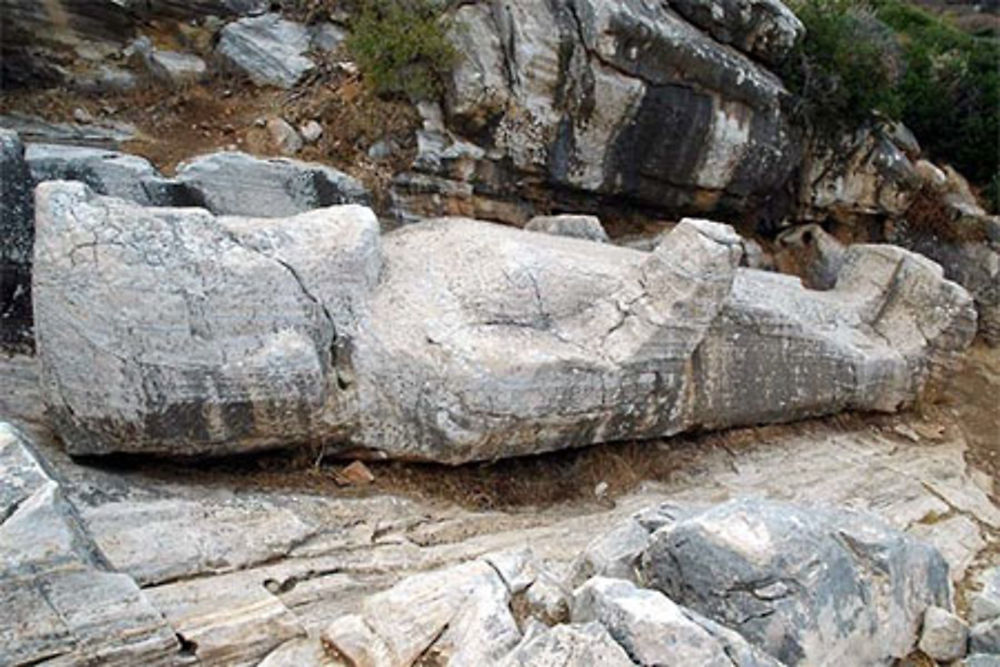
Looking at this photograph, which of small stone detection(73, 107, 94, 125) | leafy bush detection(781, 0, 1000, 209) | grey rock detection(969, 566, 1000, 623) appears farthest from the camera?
leafy bush detection(781, 0, 1000, 209)

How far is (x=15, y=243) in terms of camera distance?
716 centimetres

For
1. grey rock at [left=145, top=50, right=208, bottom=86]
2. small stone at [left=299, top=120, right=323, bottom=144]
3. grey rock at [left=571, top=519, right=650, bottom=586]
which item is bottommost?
grey rock at [left=571, top=519, right=650, bottom=586]

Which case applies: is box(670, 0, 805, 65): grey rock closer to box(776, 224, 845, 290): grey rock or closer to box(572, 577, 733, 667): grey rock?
box(776, 224, 845, 290): grey rock

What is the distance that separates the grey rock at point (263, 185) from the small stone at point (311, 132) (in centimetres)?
113

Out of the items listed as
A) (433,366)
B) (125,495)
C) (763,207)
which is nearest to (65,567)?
(125,495)

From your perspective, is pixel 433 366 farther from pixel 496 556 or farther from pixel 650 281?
pixel 650 281

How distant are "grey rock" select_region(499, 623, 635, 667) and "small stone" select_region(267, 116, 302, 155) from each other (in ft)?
24.0

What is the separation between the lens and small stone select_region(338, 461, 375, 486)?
7.10 metres

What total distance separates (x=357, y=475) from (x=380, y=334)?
47.4 inches

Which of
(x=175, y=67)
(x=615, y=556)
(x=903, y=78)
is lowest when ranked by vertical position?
(x=615, y=556)

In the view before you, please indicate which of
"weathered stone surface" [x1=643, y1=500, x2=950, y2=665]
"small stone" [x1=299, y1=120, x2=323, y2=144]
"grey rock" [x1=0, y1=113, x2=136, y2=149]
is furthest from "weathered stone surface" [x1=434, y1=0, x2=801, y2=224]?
"weathered stone surface" [x1=643, y1=500, x2=950, y2=665]

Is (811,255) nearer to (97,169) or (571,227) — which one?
(571,227)

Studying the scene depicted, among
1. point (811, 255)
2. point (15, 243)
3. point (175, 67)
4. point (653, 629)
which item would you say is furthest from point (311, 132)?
point (653, 629)

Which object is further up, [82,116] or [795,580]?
[795,580]
